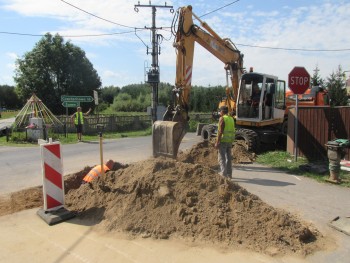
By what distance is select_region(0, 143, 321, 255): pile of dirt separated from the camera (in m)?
4.65

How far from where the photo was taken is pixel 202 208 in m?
5.17

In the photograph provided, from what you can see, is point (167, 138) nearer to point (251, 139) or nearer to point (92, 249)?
point (251, 139)

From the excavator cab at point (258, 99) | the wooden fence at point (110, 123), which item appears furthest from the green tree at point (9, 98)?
the excavator cab at point (258, 99)

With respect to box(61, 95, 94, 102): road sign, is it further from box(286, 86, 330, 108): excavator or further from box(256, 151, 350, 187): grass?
box(256, 151, 350, 187): grass

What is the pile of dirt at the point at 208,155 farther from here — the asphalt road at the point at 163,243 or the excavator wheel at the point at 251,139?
the asphalt road at the point at 163,243

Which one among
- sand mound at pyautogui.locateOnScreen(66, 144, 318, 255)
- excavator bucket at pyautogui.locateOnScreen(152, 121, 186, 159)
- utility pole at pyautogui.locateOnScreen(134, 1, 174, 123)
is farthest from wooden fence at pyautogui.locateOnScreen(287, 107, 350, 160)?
utility pole at pyautogui.locateOnScreen(134, 1, 174, 123)

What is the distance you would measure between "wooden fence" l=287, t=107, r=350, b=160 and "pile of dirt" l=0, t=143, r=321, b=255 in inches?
247

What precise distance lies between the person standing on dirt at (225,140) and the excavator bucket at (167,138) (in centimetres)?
117

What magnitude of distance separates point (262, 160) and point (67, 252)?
27.5 ft

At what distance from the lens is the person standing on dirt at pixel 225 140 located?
27.5 feet

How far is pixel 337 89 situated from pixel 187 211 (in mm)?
26589

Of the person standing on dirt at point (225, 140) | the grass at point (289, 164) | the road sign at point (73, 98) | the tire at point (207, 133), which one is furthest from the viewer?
the road sign at point (73, 98)

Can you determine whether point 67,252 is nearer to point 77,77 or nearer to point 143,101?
point 77,77

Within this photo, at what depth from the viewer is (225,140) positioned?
8.41 meters
